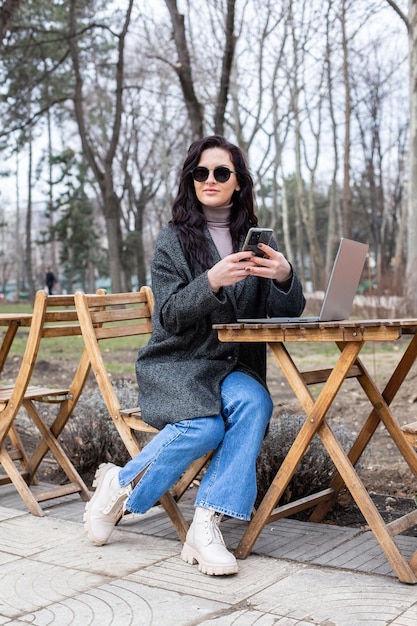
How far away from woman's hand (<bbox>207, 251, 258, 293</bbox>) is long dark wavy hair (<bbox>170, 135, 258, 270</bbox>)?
329 mm

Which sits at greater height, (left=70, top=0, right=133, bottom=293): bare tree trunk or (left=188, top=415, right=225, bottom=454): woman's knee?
(left=70, top=0, right=133, bottom=293): bare tree trunk

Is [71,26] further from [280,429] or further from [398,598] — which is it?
[398,598]

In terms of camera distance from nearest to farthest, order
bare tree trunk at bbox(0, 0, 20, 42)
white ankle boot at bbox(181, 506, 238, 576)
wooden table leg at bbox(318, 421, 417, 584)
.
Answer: wooden table leg at bbox(318, 421, 417, 584)
white ankle boot at bbox(181, 506, 238, 576)
bare tree trunk at bbox(0, 0, 20, 42)

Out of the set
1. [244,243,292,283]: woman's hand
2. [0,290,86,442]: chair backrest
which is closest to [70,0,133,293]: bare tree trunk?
[0,290,86,442]: chair backrest

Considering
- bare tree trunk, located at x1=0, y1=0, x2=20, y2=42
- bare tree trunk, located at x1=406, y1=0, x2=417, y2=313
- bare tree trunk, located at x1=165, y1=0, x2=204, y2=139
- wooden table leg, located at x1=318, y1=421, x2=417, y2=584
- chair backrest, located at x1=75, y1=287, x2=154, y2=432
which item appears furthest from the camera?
bare tree trunk, located at x1=165, y1=0, x2=204, y2=139

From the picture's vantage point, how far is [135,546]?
11.6ft

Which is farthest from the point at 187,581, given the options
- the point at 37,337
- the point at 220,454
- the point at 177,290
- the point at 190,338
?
the point at 37,337

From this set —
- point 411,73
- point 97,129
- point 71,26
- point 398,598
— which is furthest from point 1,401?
point 97,129

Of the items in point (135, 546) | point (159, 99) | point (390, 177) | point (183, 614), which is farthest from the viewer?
point (390, 177)

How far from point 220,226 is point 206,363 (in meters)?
0.70

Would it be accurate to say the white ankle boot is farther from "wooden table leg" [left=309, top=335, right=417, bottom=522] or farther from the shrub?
the shrub

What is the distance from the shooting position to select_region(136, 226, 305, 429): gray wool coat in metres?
3.32

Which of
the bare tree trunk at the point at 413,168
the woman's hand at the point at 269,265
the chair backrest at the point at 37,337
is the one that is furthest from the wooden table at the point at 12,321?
the bare tree trunk at the point at 413,168

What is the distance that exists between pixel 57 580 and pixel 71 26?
657 inches
